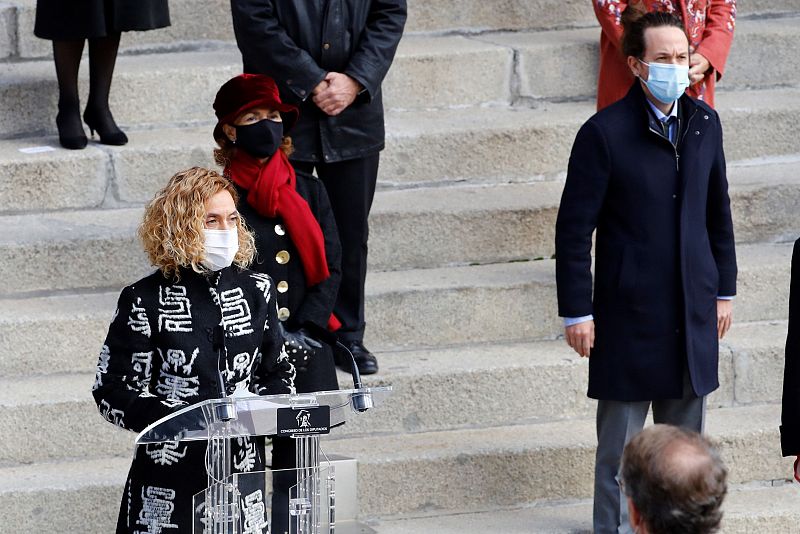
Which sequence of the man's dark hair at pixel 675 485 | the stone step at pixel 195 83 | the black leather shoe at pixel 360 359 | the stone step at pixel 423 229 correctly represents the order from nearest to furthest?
the man's dark hair at pixel 675 485 < the black leather shoe at pixel 360 359 < the stone step at pixel 423 229 < the stone step at pixel 195 83

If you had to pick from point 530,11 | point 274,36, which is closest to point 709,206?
point 274,36

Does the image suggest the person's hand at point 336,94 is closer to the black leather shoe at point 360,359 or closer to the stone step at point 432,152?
the black leather shoe at point 360,359

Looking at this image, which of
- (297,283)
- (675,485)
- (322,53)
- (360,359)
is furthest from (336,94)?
(675,485)

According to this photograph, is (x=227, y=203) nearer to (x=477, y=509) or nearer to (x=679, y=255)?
(x=679, y=255)

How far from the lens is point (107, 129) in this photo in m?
5.59

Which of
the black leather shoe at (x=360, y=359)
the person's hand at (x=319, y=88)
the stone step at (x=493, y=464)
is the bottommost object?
the stone step at (x=493, y=464)

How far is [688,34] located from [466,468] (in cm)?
174

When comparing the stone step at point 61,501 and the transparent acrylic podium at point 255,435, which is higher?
the transparent acrylic podium at point 255,435

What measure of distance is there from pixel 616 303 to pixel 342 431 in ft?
3.95

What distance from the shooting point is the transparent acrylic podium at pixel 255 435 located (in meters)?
2.99

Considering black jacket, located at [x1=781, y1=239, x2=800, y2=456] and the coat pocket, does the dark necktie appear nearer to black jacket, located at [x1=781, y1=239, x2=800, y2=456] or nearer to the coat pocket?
the coat pocket

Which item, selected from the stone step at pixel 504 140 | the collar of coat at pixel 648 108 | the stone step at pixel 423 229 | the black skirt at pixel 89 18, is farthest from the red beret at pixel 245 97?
the stone step at pixel 504 140

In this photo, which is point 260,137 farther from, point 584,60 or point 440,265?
point 584,60

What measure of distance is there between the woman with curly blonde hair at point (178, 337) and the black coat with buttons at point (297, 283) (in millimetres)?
562
